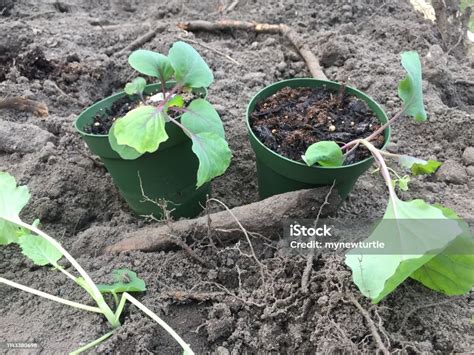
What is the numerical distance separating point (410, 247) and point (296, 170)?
0.47 metres

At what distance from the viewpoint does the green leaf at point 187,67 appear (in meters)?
1.38

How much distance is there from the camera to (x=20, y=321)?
49.6 inches

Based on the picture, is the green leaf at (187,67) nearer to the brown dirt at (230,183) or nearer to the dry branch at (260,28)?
the brown dirt at (230,183)

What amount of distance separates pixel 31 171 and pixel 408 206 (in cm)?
161

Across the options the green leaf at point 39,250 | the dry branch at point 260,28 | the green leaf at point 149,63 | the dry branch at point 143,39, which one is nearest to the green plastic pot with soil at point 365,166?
the green leaf at point 149,63

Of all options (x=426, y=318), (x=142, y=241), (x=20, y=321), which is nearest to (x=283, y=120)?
(x=142, y=241)

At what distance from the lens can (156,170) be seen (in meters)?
1.56

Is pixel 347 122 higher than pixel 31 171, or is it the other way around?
pixel 347 122

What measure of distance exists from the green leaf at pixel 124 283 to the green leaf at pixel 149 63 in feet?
2.27

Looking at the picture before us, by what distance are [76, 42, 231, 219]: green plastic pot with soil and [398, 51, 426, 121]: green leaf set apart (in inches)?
26.0

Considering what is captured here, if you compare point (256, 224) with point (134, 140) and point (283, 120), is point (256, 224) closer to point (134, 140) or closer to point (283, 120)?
point (283, 120)

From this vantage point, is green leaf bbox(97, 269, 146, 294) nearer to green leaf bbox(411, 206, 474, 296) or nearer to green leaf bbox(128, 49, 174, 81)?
green leaf bbox(128, 49, 174, 81)

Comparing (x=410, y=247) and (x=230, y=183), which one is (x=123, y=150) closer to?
(x=230, y=183)

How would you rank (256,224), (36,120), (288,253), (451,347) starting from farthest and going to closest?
(36,120) → (256,224) → (288,253) → (451,347)
